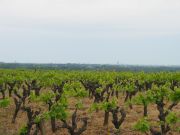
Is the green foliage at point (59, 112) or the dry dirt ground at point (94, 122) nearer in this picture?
the green foliage at point (59, 112)

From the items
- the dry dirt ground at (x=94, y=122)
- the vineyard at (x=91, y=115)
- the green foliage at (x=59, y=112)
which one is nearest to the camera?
the vineyard at (x=91, y=115)

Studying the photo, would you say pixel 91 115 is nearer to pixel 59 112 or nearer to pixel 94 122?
pixel 94 122

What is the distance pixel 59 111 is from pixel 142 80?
23793 mm

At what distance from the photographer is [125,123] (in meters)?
27.5

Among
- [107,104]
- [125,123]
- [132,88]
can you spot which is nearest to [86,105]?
[132,88]

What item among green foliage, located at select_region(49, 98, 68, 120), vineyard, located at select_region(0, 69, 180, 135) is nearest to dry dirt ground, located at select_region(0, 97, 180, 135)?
vineyard, located at select_region(0, 69, 180, 135)

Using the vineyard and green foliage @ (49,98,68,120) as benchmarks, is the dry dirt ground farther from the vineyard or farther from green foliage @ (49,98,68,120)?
green foliage @ (49,98,68,120)

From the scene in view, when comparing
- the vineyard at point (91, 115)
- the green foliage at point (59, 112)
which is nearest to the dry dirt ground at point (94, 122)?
the vineyard at point (91, 115)

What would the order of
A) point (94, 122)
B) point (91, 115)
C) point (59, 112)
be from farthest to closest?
point (91, 115)
point (94, 122)
point (59, 112)

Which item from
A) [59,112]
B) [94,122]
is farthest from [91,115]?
[59,112]

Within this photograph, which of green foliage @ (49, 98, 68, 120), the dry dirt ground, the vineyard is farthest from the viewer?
the dry dirt ground

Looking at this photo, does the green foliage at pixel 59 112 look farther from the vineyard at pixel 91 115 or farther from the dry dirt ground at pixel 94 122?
the dry dirt ground at pixel 94 122

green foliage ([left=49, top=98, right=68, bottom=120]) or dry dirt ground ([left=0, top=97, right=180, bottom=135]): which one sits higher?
green foliage ([left=49, top=98, right=68, bottom=120])

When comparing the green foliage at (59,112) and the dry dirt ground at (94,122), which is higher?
the green foliage at (59,112)
